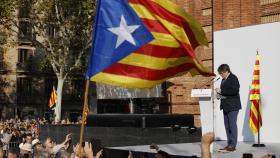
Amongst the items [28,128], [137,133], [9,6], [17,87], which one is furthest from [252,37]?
[17,87]

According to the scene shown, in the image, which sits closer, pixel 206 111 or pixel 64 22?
pixel 206 111

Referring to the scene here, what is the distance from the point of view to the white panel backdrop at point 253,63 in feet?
39.1

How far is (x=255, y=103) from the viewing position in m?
11.6

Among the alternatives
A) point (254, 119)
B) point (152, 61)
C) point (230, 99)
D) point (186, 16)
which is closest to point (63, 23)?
point (254, 119)

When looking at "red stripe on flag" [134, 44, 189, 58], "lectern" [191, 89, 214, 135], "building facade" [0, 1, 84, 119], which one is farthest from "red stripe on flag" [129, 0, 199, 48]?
"building facade" [0, 1, 84, 119]

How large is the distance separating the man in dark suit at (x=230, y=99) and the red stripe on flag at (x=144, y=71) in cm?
268

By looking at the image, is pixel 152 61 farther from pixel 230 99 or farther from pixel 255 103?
pixel 255 103

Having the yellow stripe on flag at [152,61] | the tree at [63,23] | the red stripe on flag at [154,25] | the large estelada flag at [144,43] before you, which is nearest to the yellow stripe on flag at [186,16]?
the large estelada flag at [144,43]

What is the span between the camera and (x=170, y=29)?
279 inches

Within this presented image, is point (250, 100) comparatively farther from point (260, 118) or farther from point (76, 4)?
point (76, 4)

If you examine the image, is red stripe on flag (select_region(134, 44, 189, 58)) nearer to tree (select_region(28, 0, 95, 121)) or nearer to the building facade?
tree (select_region(28, 0, 95, 121))

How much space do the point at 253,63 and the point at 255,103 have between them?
4.04ft

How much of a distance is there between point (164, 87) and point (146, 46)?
11.4 meters

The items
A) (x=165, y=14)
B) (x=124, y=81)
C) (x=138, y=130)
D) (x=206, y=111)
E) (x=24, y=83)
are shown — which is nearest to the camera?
(x=124, y=81)
